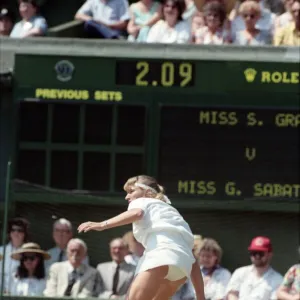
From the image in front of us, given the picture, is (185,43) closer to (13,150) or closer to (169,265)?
(13,150)

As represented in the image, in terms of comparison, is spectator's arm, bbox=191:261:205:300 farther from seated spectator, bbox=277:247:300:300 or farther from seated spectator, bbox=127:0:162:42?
seated spectator, bbox=127:0:162:42

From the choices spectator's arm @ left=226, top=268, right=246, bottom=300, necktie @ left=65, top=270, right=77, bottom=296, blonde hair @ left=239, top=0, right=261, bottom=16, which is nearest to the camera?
spectator's arm @ left=226, top=268, right=246, bottom=300

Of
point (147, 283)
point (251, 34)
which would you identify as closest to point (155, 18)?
point (251, 34)

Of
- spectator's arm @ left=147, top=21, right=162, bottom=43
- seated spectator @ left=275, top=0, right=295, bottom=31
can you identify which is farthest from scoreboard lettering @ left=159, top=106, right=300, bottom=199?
spectator's arm @ left=147, top=21, right=162, bottom=43

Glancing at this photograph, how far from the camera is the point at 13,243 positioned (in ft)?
44.7

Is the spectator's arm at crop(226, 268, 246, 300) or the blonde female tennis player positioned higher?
the blonde female tennis player

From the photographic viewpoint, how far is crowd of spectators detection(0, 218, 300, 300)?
1319cm

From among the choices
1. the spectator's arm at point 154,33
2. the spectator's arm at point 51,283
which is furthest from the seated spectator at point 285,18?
the spectator's arm at point 51,283

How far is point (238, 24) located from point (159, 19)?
104 cm

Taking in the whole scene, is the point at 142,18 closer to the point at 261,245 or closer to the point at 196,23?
the point at 196,23

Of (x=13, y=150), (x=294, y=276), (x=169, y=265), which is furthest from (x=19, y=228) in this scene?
(x=169, y=265)

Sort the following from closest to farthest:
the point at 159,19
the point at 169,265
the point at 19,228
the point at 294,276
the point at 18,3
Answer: the point at 169,265 → the point at 294,276 → the point at 19,228 → the point at 159,19 → the point at 18,3

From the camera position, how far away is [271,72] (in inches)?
582

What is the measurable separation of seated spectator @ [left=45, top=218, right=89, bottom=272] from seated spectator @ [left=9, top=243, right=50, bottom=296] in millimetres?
95
